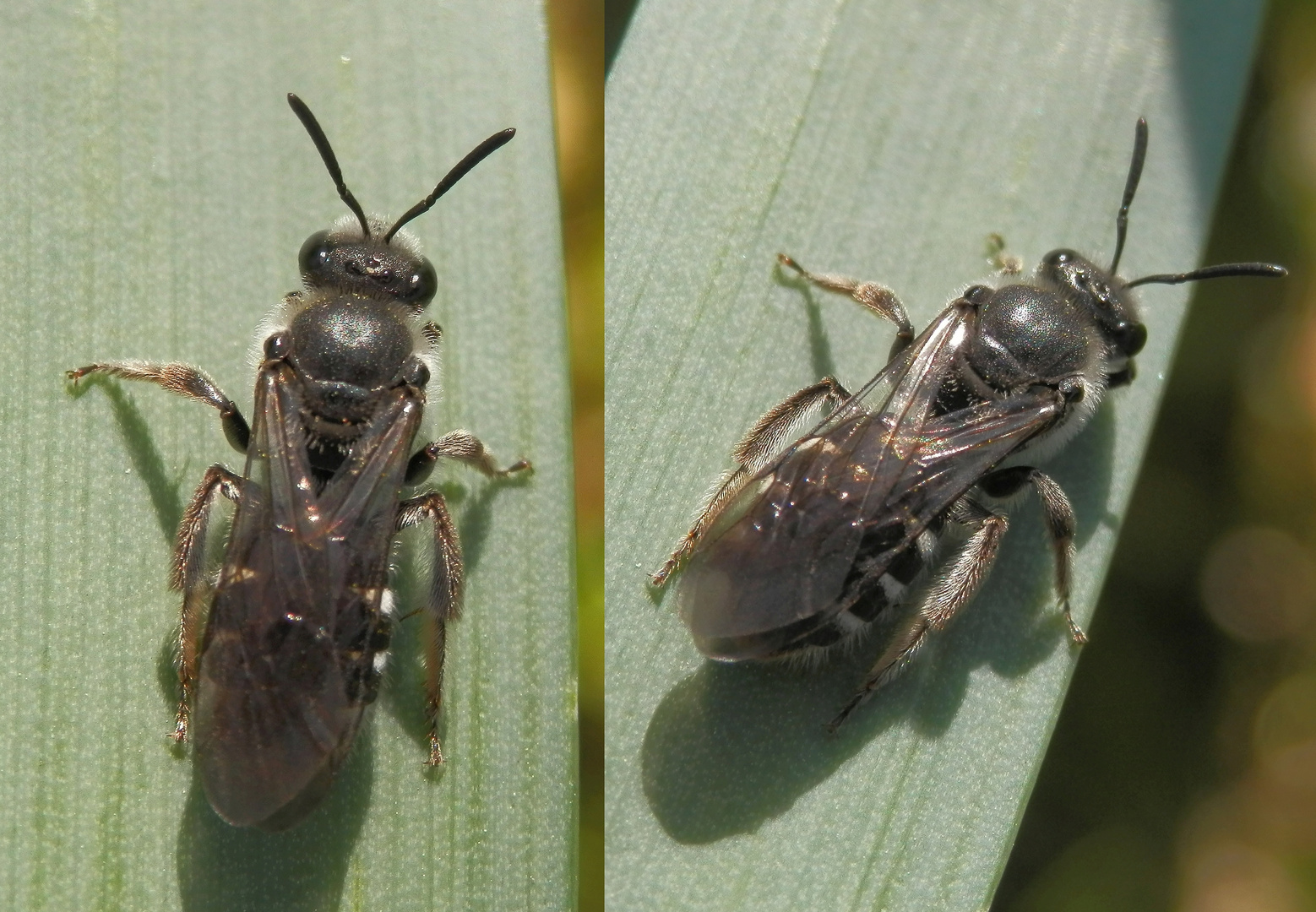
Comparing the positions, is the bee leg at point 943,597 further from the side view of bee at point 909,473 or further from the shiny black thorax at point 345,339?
the shiny black thorax at point 345,339

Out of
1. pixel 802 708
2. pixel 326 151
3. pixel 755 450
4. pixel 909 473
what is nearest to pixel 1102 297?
pixel 909 473

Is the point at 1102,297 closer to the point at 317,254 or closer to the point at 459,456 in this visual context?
the point at 459,456

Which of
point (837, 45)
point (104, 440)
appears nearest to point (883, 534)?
point (837, 45)

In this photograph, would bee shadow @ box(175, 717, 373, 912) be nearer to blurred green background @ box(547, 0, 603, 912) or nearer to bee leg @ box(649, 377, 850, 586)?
blurred green background @ box(547, 0, 603, 912)

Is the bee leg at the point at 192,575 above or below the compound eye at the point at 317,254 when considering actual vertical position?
below

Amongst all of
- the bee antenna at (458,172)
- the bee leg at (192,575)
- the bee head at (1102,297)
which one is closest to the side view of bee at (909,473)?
the bee head at (1102,297)

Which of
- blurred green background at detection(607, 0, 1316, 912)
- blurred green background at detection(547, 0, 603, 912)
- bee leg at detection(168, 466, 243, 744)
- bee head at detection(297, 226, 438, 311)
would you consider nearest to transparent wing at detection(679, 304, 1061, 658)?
blurred green background at detection(547, 0, 603, 912)
